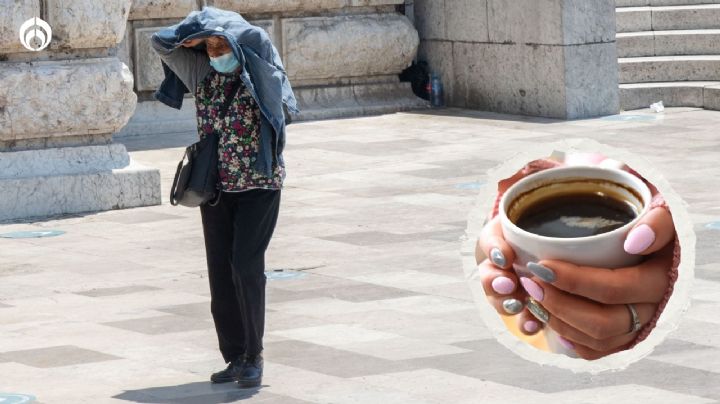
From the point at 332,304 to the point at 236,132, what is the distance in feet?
5.21

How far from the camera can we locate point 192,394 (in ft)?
15.1

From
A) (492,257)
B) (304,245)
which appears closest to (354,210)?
(304,245)

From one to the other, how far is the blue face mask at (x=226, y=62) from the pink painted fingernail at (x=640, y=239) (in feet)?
12.1

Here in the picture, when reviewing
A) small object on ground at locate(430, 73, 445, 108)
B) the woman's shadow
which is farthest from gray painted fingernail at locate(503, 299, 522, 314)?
small object on ground at locate(430, 73, 445, 108)

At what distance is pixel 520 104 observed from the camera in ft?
44.8

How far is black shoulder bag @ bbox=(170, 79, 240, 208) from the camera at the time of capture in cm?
470

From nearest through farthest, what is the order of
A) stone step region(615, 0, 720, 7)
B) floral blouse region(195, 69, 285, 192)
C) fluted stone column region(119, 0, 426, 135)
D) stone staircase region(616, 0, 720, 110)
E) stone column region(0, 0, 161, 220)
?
1. floral blouse region(195, 69, 285, 192)
2. stone column region(0, 0, 161, 220)
3. fluted stone column region(119, 0, 426, 135)
4. stone staircase region(616, 0, 720, 110)
5. stone step region(615, 0, 720, 7)

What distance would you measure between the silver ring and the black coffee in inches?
2.5

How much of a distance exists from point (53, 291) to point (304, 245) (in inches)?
65.0

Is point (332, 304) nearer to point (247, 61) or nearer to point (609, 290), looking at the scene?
point (247, 61)

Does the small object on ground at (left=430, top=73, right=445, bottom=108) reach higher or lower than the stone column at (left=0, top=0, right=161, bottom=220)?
lower

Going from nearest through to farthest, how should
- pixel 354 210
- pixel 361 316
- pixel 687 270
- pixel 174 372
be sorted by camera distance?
1. pixel 687 270
2. pixel 174 372
3. pixel 361 316
4. pixel 354 210

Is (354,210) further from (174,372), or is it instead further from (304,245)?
(174,372)

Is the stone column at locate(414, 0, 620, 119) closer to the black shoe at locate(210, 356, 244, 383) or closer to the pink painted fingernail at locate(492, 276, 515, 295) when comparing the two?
the black shoe at locate(210, 356, 244, 383)
